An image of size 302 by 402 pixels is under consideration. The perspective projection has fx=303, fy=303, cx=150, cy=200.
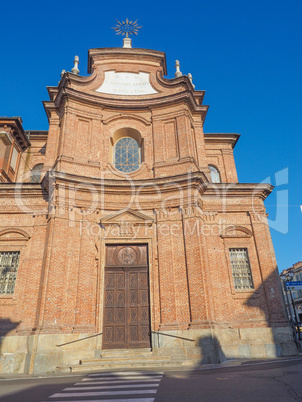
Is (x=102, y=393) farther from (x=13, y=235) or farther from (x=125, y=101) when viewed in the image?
(x=125, y=101)

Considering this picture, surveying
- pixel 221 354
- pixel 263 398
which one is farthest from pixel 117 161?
pixel 263 398

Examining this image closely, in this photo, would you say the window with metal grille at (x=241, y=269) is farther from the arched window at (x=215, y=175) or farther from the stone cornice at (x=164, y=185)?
the arched window at (x=215, y=175)

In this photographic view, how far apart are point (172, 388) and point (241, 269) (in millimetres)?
8787

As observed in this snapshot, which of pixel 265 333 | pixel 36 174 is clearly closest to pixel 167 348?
pixel 265 333

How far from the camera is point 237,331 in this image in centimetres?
1284

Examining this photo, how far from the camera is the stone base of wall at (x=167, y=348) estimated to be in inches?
430

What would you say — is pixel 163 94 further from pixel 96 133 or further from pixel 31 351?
pixel 31 351

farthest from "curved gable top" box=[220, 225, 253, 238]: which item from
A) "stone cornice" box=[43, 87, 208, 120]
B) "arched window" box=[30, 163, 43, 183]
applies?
"arched window" box=[30, 163, 43, 183]

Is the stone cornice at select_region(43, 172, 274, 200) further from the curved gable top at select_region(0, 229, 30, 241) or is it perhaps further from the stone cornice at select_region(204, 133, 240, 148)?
the stone cornice at select_region(204, 133, 240, 148)

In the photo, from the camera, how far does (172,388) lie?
21.7 ft

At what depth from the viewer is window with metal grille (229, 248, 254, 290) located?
46.4 feet

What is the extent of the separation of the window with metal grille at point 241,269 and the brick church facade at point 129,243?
0.05 meters

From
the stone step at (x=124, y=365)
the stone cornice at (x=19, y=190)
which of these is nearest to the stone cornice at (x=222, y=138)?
the stone cornice at (x=19, y=190)

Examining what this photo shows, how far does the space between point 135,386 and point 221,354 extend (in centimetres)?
599
